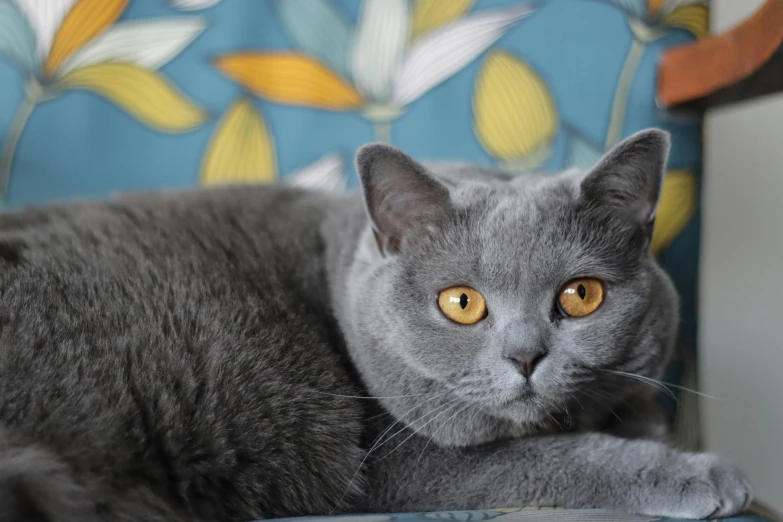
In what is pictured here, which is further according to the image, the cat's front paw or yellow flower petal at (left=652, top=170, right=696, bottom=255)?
yellow flower petal at (left=652, top=170, right=696, bottom=255)


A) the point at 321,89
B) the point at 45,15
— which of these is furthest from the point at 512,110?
the point at 45,15

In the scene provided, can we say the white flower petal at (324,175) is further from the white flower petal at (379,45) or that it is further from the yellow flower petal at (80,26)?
the yellow flower petal at (80,26)

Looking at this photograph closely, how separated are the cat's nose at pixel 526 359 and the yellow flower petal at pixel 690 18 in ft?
2.89

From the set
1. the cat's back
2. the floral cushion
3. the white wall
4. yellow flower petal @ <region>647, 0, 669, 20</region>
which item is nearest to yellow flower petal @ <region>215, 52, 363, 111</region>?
the floral cushion

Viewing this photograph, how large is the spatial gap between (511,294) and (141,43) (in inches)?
40.7

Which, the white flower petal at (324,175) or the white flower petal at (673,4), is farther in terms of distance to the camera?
the white flower petal at (324,175)

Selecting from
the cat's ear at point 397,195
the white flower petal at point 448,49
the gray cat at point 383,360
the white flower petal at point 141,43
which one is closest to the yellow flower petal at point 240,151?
the white flower petal at point 141,43

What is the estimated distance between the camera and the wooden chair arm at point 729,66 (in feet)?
3.62

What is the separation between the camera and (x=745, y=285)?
5.60 feet

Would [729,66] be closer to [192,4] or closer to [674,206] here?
[674,206]

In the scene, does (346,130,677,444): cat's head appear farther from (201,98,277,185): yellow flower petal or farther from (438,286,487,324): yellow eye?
(201,98,277,185): yellow flower petal

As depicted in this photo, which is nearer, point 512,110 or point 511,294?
point 511,294

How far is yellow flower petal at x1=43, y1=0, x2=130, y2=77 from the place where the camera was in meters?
1.39

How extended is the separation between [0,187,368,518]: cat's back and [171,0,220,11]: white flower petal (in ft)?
1.85
